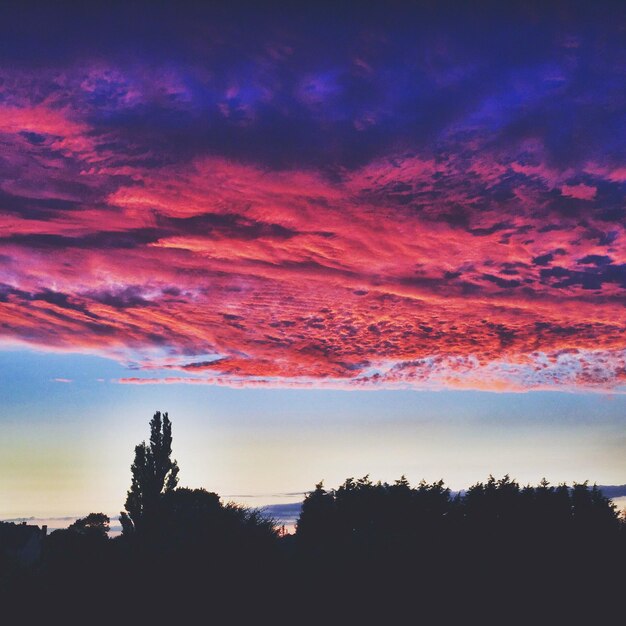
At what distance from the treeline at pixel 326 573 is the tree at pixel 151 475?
2627 cm

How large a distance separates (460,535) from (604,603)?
636cm

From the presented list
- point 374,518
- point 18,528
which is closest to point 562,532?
point 374,518

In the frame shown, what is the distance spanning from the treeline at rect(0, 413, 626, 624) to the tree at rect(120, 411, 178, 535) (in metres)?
26.3

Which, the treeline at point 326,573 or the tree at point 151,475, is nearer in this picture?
the treeline at point 326,573

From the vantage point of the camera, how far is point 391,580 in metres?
23.7

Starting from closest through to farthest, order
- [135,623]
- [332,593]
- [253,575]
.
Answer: [135,623] < [253,575] < [332,593]

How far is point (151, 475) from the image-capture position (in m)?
56.0

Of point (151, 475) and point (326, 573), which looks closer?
point (326, 573)

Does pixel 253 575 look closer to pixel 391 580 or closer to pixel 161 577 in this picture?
pixel 161 577

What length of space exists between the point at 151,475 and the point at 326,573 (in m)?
37.0

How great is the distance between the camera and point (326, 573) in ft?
73.1

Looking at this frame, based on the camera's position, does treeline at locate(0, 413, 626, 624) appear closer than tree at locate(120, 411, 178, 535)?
Yes

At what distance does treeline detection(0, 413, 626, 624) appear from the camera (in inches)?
732

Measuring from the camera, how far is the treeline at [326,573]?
1859 cm
